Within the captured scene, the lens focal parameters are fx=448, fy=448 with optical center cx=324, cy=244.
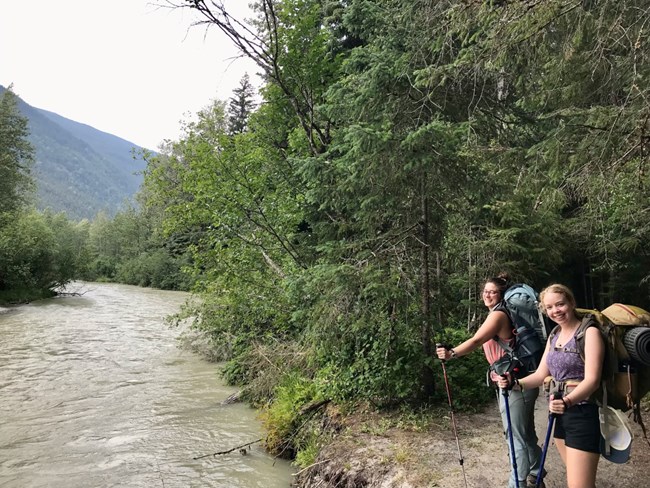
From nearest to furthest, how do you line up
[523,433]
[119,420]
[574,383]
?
1. [574,383]
2. [523,433]
3. [119,420]

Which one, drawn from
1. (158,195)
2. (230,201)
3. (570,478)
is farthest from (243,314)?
(570,478)

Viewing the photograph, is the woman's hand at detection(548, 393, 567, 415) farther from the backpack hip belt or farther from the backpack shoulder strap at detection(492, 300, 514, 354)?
the backpack shoulder strap at detection(492, 300, 514, 354)

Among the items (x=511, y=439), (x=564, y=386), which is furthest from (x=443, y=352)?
(x=564, y=386)

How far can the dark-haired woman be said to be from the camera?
3516mm

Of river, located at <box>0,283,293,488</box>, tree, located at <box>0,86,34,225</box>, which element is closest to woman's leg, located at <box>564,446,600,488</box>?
river, located at <box>0,283,293,488</box>

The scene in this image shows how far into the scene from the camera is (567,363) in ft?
9.21

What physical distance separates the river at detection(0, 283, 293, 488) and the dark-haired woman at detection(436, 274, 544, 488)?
323 cm

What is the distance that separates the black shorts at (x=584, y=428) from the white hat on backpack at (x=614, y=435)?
0.04 metres

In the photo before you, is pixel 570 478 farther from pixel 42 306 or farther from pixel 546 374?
pixel 42 306

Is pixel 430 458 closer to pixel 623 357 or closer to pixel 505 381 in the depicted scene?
pixel 505 381

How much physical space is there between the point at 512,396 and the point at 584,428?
0.94 metres

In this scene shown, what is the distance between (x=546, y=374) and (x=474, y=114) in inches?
162

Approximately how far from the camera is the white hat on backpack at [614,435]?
103 inches

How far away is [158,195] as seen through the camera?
1151 cm
